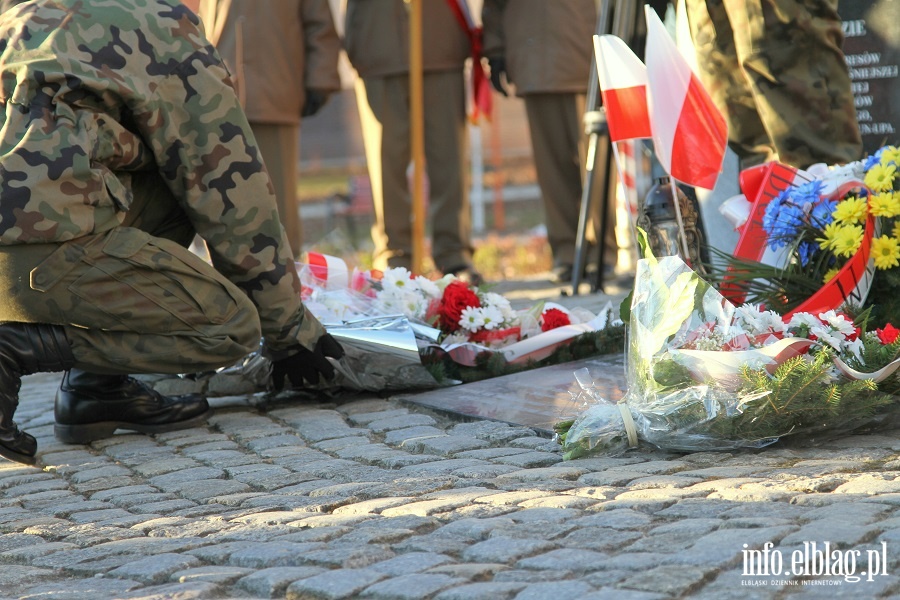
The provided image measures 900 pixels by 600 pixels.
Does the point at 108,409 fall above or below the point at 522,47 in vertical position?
below

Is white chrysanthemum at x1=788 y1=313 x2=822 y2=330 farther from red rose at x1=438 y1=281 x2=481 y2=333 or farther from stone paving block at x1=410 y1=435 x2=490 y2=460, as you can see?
red rose at x1=438 y1=281 x2=481 y2=333

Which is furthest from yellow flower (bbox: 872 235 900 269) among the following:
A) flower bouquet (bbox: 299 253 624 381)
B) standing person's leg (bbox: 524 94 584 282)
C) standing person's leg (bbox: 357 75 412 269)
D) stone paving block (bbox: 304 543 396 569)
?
standing person's leg (bbox: 357 75 412 269)

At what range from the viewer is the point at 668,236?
12.4ft

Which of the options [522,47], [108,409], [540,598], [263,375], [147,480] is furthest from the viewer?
[522,47]

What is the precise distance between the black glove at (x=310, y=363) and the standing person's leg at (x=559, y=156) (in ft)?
10.1

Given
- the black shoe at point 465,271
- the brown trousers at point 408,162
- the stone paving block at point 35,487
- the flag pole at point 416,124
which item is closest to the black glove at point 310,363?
the stone paving block at point 35,487

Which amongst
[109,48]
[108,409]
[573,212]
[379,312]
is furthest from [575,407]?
[573,212]

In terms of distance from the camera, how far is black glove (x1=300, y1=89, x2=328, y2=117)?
651 centimetres

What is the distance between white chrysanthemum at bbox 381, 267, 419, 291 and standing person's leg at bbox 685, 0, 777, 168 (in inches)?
53.5

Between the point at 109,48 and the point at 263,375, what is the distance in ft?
4.07

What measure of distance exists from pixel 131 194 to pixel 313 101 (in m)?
3.24

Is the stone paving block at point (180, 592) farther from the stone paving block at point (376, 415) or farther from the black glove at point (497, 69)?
the black glove at point (497, 69)

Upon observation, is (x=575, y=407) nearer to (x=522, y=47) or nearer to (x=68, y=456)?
(x=68, y=456)

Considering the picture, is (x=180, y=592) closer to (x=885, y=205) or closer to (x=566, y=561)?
(x=566, y=561)
